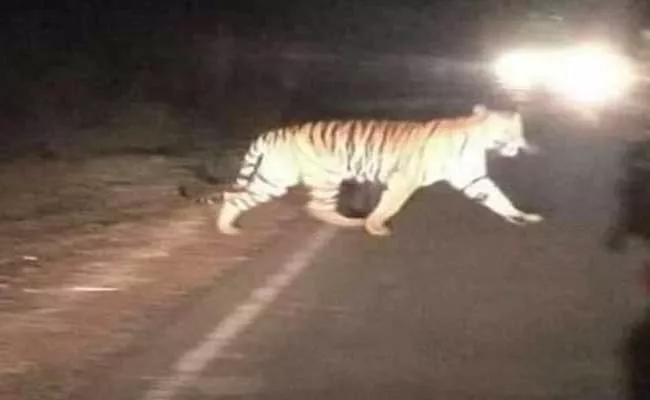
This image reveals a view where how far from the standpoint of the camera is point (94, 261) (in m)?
5.06

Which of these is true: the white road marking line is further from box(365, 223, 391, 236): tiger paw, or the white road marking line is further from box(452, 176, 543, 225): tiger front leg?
box(452, 176, 543, 225): tiger front leg

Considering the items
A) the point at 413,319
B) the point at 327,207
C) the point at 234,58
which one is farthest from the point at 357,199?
the point at 234,58

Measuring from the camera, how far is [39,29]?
9039 millimetres

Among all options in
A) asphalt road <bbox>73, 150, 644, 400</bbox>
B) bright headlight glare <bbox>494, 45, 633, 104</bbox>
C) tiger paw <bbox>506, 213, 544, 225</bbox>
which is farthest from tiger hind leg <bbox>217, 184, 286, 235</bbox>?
bright headlight glare <bbox>494, 45, 633, 104</bbox>

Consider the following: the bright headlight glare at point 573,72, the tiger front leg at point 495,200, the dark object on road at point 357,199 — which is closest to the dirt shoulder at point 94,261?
the dark object on road at point 357,199

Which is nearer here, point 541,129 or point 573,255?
point 573,255

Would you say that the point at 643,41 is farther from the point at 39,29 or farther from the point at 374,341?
the point at 39,29

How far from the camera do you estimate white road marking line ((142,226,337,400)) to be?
3684mm

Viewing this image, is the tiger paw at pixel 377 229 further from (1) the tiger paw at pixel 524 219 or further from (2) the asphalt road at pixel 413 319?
(1) the tiger paw at pixel 524 219

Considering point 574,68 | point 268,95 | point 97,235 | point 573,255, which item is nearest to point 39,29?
point 268,95

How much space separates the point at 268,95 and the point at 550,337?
2.50 meters

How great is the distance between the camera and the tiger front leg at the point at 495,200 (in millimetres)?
4730

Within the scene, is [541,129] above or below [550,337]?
above

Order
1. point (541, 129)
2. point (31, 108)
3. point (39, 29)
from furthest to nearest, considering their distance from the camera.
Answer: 1. point (39, 29)
2. point (31, 108)
3. point (541, 129)
